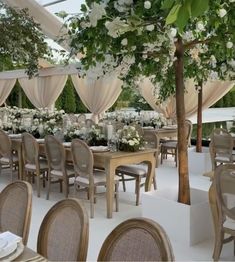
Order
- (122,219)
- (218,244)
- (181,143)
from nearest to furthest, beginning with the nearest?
(218,244) → (181,143) → (122,219)

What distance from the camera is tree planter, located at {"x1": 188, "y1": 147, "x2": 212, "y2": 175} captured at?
7.11m

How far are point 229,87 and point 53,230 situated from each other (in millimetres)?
6983

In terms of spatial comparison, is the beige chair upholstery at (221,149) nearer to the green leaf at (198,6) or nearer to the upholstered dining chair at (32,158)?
the upholstered dining chair at (32,158)

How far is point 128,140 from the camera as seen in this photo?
502 cm

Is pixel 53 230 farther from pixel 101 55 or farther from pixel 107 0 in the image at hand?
pixel 107 0

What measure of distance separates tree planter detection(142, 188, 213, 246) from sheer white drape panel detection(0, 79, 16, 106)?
30.2 ft

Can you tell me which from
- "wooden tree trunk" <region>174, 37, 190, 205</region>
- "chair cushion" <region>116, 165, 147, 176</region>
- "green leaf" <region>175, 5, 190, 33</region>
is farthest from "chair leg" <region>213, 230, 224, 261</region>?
"green leaf" <region>175, 5, 190, 33</region>

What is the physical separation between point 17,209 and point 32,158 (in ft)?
11.2

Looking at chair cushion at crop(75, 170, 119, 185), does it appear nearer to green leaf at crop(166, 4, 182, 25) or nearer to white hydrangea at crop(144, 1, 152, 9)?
white hydrangea at crop(144, 1, 152, 9)

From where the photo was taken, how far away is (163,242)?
5.11ft

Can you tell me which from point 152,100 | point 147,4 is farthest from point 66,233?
point 152,100

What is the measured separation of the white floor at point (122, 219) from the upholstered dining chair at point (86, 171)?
264 millimetres

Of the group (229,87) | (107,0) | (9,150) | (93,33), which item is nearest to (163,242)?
(93,33)

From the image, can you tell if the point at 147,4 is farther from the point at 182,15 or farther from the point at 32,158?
the point at 32,158
